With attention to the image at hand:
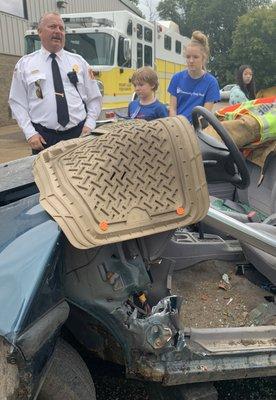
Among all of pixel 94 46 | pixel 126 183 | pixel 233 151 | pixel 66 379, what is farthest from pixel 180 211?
pixel 94 46

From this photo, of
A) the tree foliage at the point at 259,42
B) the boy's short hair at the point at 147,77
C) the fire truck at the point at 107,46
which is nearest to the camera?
the boy's short hair at the point at 147,77

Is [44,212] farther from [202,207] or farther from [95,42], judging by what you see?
[95,42]

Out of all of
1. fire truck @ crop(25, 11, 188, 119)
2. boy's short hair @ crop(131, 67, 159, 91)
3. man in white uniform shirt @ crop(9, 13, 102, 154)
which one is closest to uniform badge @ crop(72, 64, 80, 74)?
man in white uniform shirt @ crop(9, 13, 102, 154)

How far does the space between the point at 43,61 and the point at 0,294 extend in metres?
2.63

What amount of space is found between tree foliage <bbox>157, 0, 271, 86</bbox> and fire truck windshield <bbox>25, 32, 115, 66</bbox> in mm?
35197

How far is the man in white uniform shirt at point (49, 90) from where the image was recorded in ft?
11.9

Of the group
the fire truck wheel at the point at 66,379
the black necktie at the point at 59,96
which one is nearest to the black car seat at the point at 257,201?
the fire truck wheel at the point at 66,379

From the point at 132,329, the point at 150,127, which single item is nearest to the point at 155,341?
the point at 132,329

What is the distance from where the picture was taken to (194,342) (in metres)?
1.87

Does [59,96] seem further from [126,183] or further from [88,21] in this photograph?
[88,21]

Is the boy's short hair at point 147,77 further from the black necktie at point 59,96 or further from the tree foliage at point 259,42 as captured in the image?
the tree foliage at point 259,42

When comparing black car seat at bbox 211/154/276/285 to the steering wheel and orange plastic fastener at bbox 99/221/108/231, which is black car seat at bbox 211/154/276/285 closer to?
the steering wheel

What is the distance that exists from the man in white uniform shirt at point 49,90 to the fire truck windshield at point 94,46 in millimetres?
6795

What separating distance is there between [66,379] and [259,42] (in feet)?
121
